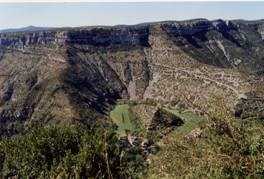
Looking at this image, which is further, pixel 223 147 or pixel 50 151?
Result: pixel 50 151

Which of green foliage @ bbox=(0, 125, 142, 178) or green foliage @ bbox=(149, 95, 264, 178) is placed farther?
green foliage @ bbox=(0, 125, 142, 178)

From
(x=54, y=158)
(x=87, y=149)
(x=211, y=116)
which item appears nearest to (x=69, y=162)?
(x=87, y=149)

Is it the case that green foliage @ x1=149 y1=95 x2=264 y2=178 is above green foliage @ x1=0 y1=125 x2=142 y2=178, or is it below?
above

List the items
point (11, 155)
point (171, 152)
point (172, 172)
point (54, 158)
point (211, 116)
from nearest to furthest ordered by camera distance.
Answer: point (211, 116)
point (171, 152)
point (172, 172)
point (54, 158)
point (11, 155)

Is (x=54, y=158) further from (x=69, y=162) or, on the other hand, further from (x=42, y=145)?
(x=69, y=162)

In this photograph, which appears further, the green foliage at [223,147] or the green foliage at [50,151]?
the green foliage at [50,151]

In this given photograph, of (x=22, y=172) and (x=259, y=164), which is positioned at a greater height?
(x=259, y=164)

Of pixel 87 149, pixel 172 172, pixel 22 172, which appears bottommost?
pixel 22 172

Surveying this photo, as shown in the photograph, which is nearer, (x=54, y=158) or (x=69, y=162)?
(x=69, y=162)

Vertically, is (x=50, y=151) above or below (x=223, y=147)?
below

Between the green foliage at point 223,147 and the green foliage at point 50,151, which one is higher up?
the green foliage at point 223,147

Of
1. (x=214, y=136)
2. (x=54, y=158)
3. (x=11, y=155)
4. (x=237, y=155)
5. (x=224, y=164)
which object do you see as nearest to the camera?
(x=237, y=155)
